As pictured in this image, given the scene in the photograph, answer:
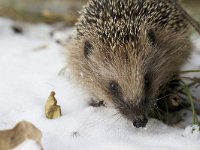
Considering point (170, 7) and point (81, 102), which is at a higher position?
point (170, 7)

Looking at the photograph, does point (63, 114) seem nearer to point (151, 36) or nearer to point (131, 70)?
point (131, 70)

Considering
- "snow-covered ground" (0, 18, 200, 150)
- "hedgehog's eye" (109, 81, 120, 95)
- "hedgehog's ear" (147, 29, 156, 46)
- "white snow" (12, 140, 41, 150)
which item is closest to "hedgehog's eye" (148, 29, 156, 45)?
"hedgehog's ear" (147, 29, 156, 46)

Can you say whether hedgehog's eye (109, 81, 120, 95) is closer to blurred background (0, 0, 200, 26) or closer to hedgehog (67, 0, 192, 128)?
hedgehog (67, 0, 192, 128)

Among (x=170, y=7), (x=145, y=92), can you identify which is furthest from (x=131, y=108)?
(x=170, y=7)

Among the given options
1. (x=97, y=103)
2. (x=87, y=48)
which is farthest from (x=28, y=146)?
(x=87, y=48)

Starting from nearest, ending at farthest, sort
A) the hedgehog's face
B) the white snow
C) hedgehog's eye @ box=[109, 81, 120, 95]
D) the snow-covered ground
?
1. the white snow
2. the snow-covered ground
3. the hedgehog's face
4. hedgehog's eye @ box=[109, 81, 120, 95]

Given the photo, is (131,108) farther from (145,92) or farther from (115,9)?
(115,9)

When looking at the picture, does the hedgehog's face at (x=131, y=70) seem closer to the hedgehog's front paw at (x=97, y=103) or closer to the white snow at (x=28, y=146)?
the hedgehog's front paw at (x=97, y=103)
